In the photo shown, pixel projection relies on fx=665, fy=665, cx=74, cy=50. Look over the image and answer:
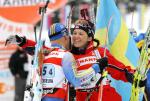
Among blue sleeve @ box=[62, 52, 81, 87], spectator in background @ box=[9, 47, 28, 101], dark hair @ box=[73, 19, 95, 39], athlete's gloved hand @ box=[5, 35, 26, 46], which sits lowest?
spectator in background @ box=[9, 47, 28, 101]

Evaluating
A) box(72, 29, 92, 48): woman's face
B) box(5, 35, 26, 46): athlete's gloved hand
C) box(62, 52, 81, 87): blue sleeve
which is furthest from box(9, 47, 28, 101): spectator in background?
box(62, 52, 81, 87): blue sleeve

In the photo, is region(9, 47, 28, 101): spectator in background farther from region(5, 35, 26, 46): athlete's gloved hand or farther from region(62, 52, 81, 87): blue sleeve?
region(62, 52, 81, 87): blue sleeve

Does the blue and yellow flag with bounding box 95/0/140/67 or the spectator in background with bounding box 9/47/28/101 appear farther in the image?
the spectator in background with bounding box 9/47/28/101

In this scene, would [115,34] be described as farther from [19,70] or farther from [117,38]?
[19,70]

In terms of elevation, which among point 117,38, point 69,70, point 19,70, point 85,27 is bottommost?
point 19,70

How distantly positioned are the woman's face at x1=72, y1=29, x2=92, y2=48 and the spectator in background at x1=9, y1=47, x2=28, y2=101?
626 centimetres

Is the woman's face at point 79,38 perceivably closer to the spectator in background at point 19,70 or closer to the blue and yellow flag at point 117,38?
the blue and yellow flag at point 117,38

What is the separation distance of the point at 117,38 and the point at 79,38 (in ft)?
3.39

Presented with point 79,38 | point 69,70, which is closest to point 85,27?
point 79,38

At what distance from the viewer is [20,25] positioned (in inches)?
527

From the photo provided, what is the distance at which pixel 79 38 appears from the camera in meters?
7.77

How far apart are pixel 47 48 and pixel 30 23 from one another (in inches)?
224

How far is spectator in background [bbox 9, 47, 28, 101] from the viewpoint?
46.1 ft

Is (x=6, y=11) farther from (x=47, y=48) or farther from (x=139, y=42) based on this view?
(x=47, y=48)
